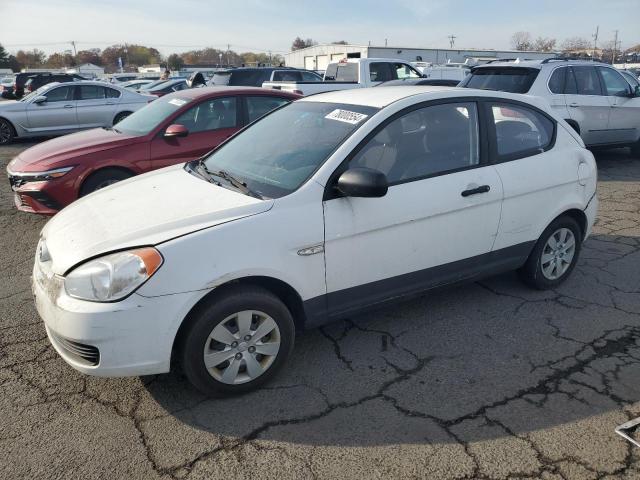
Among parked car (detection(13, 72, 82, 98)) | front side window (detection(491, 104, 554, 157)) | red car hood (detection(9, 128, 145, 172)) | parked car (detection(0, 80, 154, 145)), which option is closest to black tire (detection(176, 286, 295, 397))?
front side window (detection(491, 104, 554, 157))

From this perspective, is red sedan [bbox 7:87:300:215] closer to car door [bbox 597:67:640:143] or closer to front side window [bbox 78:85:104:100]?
car door [bbox 597:67:640:143]

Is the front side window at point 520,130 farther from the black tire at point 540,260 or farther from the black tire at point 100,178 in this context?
the black tire at point 100,178

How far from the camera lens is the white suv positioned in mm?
8477

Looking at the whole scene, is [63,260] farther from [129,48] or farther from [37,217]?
[129,48]

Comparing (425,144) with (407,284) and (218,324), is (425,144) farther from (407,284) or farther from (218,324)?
(218,324)

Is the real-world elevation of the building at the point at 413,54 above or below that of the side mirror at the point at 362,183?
above

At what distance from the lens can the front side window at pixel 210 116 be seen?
6.42 metres

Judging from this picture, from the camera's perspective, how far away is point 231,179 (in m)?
3.45

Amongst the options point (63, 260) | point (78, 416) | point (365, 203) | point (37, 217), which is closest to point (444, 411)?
point (365, 203)

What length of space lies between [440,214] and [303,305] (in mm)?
1138

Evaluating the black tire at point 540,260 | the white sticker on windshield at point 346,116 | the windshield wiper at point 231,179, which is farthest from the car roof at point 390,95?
the black tire at point 540,260

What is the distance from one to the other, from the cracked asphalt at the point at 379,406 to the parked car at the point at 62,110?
10479mm

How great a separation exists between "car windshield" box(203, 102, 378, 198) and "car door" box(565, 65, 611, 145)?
21.4ft

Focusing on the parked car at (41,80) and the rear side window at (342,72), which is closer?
the rear side window at (342,72)
